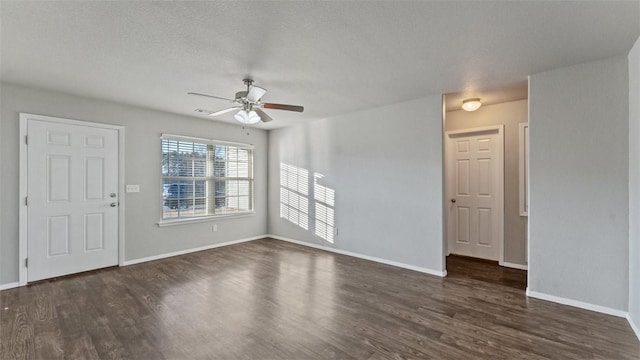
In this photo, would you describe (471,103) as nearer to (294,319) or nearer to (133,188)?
(294,319)

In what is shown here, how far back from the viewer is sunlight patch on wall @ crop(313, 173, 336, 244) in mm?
5093

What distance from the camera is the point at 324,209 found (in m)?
5.21

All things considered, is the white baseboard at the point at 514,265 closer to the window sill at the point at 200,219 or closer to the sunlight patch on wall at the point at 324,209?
the sunlight patch on wall at the point at 324,209

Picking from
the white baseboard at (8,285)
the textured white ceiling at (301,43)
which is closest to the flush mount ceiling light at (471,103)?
the textured white ceiling at (301,43)

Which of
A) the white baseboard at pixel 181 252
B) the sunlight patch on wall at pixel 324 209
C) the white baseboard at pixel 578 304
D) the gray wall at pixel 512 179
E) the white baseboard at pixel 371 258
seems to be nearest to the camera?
the white baseboard at pixel 578 304

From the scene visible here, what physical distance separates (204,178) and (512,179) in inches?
204

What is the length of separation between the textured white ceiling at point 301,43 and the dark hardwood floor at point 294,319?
2436 mm

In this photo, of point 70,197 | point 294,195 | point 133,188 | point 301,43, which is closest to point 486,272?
point 294,195

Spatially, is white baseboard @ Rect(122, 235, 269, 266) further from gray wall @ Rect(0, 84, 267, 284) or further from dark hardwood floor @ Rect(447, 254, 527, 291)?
dark hardwood floor @ Rect(447, 254, 527, 291)

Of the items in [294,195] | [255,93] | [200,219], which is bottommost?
[200,219]

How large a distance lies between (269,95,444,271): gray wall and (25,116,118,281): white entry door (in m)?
3.15

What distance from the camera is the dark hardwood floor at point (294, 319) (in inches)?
82.9

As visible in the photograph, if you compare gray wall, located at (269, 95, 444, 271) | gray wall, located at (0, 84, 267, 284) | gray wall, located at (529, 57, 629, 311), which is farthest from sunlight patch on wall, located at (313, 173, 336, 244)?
gray wall, located at (529, 57, 629, 311)

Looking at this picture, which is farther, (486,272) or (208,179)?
(208,179)
